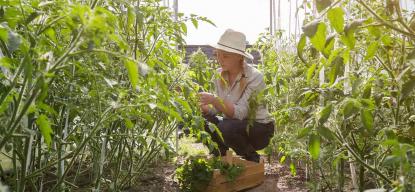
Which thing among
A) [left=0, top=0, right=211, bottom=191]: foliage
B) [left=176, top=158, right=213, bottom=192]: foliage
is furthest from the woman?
[left=0, top=0, right=211, bottom=191]: foliage

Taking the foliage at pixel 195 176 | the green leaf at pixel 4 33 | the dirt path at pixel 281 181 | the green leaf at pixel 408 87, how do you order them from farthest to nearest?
the dirt path at pixel 281 181, the foliage at pixel 195 176, the green leaf at pixel 408 87, the green leaf at pixel 4 33

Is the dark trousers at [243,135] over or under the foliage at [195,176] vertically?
over

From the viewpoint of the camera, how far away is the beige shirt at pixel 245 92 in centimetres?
309

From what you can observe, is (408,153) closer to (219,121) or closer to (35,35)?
(35,35)

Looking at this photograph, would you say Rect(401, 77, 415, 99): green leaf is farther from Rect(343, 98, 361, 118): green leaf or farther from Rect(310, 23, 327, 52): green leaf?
Rect(310, 23, 327, 52): green leaf

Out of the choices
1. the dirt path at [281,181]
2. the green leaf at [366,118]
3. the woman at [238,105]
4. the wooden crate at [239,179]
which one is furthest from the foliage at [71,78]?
the dirt path at [281,181]

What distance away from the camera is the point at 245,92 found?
3.12 meters

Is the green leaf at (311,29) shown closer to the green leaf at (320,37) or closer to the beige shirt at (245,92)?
the green leaf at (320,37)

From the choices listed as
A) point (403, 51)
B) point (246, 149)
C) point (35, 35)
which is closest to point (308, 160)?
point (246, 149)

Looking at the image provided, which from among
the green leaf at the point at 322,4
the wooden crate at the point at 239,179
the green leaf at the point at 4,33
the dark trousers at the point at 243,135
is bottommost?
the wooden crate at the point at 239,179

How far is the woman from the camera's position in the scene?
305 cm

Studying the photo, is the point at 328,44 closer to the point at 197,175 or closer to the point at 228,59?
the point at 197,175

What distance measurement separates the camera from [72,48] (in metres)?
0.74

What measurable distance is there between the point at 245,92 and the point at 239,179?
692mm
